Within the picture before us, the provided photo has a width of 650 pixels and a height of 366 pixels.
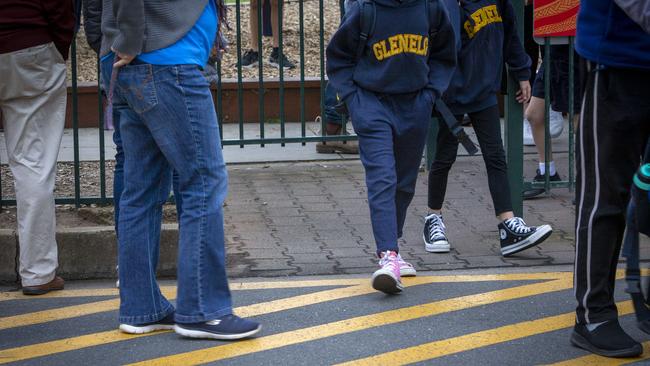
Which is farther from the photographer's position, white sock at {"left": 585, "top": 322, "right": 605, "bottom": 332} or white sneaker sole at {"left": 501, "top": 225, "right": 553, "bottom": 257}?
white sneaker sole at {"left": 501, "top": 225, "right": 553, "bottom": 257}

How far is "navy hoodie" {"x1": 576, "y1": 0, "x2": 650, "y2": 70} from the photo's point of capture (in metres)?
4.28

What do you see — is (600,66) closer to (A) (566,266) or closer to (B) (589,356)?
(B) (589,356)

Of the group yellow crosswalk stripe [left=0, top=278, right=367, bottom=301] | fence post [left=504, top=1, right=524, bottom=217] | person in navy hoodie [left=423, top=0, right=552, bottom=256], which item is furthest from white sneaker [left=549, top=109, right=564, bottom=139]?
yellow crosswalk stripe [left=0, top=278, right=367, bottom=301]

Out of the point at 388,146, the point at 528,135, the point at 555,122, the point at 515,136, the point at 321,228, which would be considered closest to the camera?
the point at 388,146

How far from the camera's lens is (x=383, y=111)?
18.4ft

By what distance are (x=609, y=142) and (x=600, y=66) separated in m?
0.28

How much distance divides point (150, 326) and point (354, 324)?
836mm

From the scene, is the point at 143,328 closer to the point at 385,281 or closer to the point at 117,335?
the point at 117,335

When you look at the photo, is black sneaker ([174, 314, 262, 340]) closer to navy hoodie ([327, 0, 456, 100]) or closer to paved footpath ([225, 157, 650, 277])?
paved footpath ([225, 157, 650, 277])

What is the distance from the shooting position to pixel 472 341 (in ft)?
15.4

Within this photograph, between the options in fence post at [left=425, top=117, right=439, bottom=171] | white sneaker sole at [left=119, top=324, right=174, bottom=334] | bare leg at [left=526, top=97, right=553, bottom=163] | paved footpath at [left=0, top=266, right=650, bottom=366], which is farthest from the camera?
bare leg at [left=526, top=97, right=553, bottom=163]

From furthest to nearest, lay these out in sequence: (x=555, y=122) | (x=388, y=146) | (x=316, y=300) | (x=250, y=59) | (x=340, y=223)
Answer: (x=250, y=59) < (x=555, y=122) < (x=340, y=223) < (x=388, y=146) < (x=316, y=300)

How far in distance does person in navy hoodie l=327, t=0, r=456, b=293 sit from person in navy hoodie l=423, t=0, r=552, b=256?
466 millimetres

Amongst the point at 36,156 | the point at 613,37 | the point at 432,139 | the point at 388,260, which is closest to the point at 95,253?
the point at 36,156
